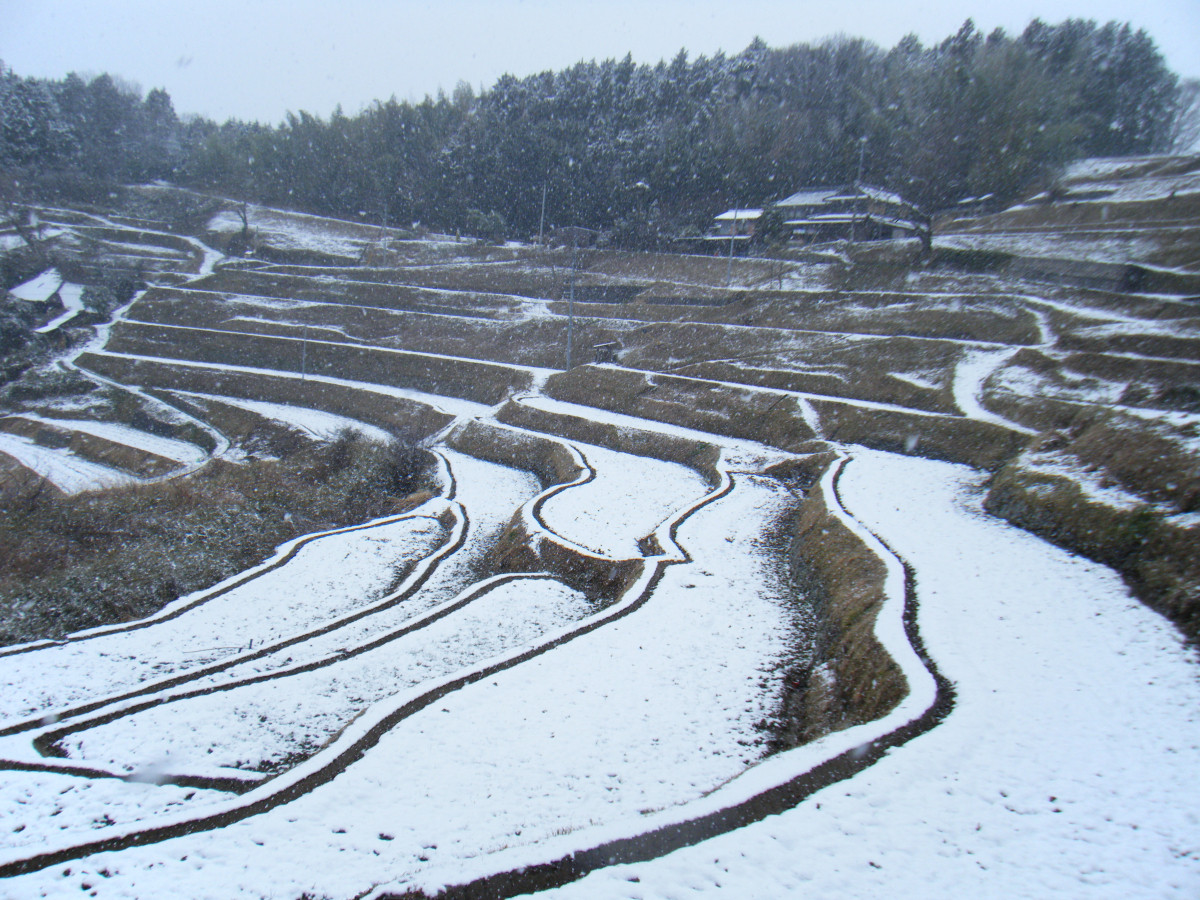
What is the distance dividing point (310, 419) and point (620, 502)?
21.4 m

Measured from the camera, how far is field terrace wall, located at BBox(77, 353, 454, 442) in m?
34.3

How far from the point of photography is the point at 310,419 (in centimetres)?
3444

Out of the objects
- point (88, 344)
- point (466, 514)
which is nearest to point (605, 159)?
point (88, 344)

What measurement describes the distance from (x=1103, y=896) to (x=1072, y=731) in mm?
2830

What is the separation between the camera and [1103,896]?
5.64 meters

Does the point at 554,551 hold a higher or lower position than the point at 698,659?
lower

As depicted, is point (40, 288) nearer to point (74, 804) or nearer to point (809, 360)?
point (809, 360)

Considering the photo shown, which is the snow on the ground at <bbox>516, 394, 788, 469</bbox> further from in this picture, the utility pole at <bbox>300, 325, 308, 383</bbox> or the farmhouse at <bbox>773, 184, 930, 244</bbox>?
the farmhouse at <bbox>773, 184, 930, 244</bbox>

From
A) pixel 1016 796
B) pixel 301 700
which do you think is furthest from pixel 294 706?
pixel 1016 796

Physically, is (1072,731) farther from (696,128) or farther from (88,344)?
(696,128)

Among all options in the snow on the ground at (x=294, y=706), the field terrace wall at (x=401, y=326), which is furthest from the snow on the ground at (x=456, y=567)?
the field terrace wall at (x=401, y=326)

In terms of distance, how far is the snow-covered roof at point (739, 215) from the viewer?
57219mm

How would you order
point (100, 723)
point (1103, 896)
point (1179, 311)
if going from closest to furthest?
point (1103, 896) → point (100, 723) → point (1179, 311)

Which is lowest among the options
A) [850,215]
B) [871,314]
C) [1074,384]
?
[1074,384]
